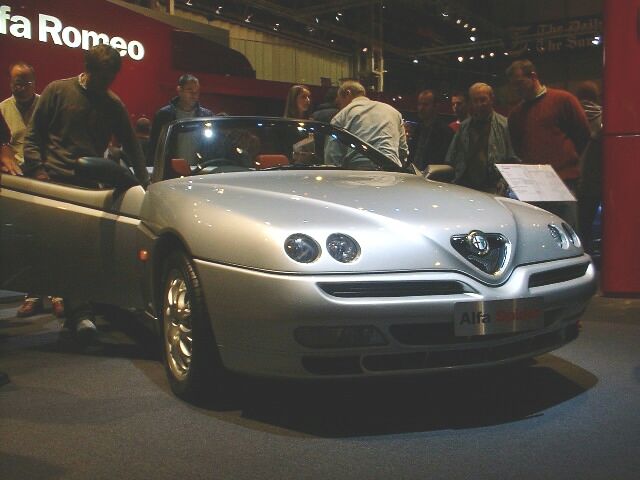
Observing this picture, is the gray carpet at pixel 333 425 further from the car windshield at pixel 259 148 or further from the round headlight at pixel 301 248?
Answer: the car windshield at pixel 259 148

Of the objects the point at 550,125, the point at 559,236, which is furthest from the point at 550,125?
the point at 559,236

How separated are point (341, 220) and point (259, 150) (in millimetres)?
1470

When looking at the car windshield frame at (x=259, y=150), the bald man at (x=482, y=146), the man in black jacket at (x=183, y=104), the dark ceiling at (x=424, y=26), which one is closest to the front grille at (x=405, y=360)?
the car windshield frame at (x=259, y=150)

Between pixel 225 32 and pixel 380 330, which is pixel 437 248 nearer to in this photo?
pixel 380 330

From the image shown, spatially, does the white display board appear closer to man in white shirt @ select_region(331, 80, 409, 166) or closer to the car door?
man in white shirt @ select_region(331, 80, 409, 166)

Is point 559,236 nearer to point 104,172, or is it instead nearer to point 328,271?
point 328,271

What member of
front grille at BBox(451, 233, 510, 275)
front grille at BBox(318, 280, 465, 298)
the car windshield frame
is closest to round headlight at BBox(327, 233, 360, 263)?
front grille at BBox(318, 280, 465, 298)

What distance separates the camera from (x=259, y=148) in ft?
14.3

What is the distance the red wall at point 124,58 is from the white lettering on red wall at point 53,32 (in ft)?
0.13

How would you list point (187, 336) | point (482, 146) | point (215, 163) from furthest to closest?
point (482, 146) → point (215, 163) → point (187, 336)

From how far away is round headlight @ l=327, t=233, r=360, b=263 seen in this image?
286 centimetres

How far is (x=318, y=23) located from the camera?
22625 millimetres

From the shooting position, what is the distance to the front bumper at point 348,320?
278cm

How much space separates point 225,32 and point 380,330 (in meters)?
11.5
